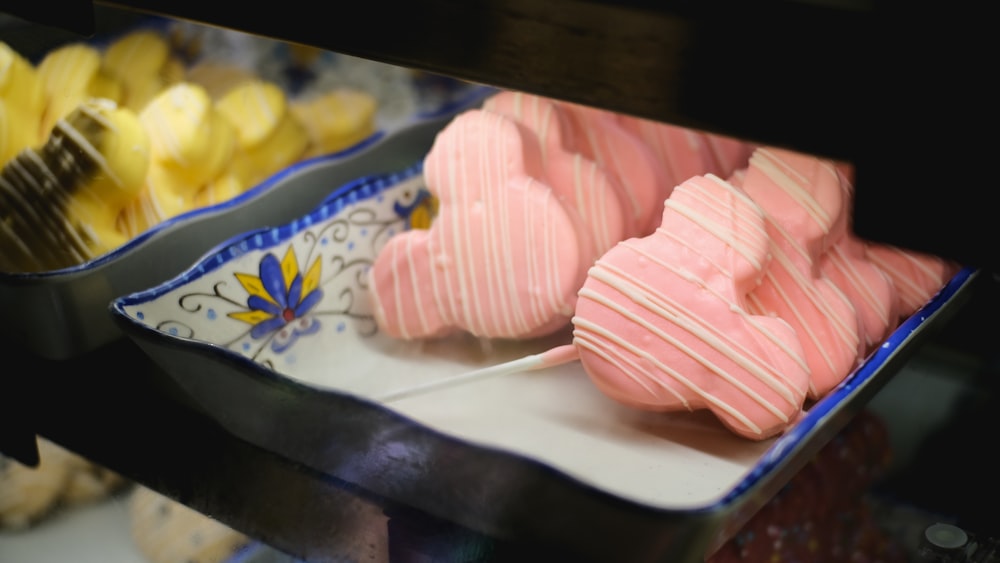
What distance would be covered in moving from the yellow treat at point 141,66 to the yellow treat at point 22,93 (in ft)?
0.37

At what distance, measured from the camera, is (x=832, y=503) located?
0.98 meters

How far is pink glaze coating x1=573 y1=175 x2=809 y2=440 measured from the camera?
87cm

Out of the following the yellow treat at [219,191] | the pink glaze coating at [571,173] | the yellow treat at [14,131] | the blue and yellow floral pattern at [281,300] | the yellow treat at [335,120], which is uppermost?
the pink glaze coating at [571,173]

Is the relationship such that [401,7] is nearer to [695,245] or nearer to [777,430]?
[695,245]

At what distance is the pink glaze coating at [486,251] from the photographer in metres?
1.01

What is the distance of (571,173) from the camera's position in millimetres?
1084

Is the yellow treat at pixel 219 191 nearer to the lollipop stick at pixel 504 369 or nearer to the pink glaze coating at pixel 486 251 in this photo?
the pink glaze coating at pixel 486 251

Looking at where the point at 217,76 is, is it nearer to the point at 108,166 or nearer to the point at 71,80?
the point at 71,80

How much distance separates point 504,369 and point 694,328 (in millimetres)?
212

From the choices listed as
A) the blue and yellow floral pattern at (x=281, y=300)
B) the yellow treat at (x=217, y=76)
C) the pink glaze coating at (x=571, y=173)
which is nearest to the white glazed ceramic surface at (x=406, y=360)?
the blue and yellow floral pattern at (x=281, y=300)

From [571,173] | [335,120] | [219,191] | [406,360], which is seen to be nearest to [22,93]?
[219,191]

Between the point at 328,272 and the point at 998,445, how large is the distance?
2.50 ft

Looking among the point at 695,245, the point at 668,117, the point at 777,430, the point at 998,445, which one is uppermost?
the point at 668,117

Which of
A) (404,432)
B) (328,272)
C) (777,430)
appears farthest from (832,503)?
(328,272)
